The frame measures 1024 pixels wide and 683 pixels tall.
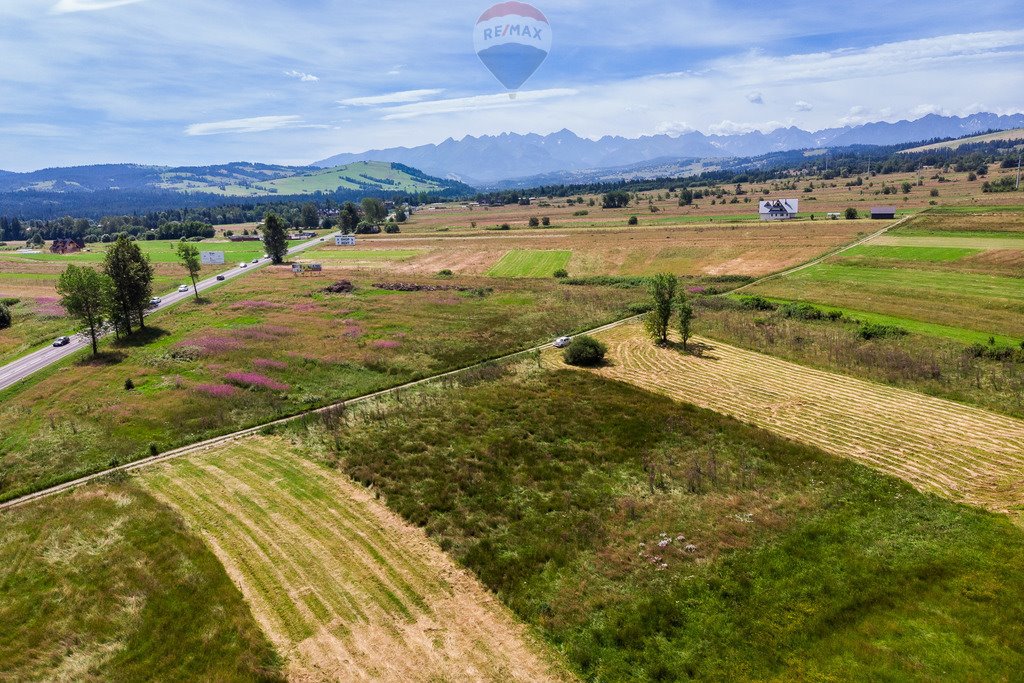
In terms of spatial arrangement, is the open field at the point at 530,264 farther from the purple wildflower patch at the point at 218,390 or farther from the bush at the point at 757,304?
the purple wildflower patch at the point at 218,390

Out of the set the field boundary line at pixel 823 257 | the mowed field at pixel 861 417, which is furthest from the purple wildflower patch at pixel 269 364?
the field boundary line at pixel 823 257

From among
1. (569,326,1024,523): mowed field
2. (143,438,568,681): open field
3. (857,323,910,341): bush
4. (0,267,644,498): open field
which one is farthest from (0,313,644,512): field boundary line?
(857,323,910,341): bush

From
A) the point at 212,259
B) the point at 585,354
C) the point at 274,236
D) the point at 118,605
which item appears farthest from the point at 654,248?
the point at 118,605

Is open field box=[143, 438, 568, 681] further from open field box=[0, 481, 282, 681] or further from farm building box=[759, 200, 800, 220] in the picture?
farm building box=[759, 200, 800, 220]

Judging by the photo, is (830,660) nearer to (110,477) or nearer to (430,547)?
(430,547)

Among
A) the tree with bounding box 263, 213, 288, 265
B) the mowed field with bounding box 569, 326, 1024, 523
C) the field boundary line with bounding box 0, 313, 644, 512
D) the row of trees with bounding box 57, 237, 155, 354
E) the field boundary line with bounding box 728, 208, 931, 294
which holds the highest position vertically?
the tree with bounding box 263, 213, 288, 265
